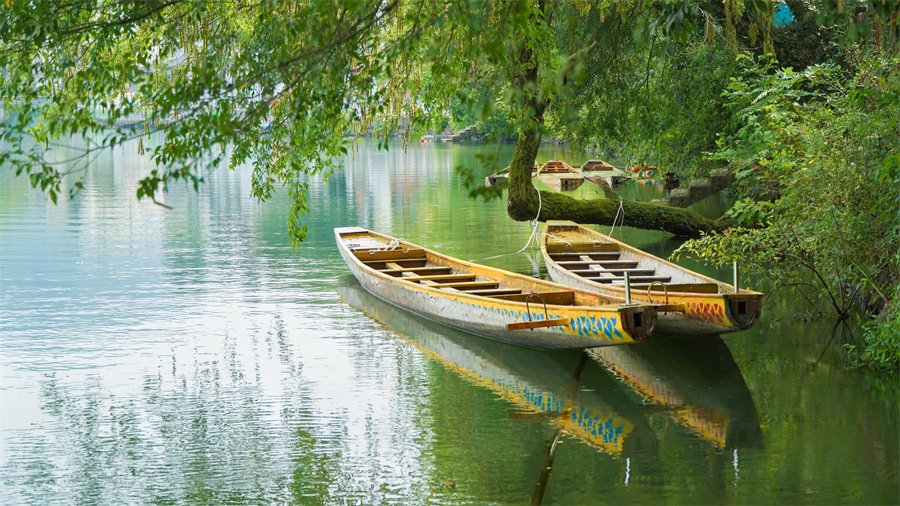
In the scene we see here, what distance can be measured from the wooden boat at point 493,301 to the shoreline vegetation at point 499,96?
168cm

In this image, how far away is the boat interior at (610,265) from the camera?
34.3 ft

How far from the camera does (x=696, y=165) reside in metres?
17.4

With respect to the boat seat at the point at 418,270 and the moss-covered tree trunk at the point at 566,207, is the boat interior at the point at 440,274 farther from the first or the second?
the moss-covered tree trunk at the point at 566,207

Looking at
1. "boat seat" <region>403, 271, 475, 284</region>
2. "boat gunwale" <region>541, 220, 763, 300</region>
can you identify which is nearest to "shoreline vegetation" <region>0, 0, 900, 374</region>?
"boat gunwale" <region>541, 220, 763, 300</region>

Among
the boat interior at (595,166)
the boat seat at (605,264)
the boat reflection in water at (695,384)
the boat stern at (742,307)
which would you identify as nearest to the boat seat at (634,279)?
the boat seat at (605,264)

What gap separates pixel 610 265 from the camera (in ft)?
42.6

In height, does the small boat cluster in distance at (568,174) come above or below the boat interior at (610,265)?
above

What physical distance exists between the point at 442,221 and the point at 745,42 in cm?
846

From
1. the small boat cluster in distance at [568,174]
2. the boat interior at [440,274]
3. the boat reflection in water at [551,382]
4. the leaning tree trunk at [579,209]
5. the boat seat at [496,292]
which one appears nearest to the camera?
the boat reflection in water at [551,382]

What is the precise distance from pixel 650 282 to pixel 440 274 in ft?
10.4

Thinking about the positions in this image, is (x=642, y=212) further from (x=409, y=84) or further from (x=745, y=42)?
(x=409, y=84)

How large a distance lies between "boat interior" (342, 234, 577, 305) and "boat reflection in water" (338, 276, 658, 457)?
23.1 inches

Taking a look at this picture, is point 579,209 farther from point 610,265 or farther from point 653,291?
point 653,291

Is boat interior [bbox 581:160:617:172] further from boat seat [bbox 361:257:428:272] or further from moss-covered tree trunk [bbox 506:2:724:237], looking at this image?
boat seat [bbox 361:257:428:272]
